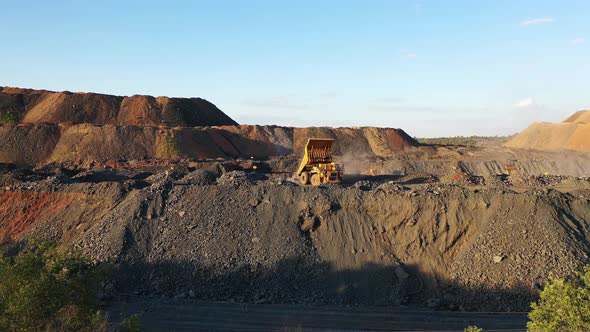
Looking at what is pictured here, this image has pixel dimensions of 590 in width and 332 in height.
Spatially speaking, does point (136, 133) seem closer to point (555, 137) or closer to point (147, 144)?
point (147, 144)

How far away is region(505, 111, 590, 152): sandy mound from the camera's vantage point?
219 ft

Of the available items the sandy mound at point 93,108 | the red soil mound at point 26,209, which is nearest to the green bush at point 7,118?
the sandy mound at point 93,108

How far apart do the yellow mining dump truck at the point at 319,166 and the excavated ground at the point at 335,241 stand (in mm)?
5347

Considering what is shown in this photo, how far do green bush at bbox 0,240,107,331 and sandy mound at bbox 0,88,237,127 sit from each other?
2276 inches

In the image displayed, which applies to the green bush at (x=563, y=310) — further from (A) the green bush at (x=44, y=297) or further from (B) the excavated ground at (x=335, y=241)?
(B) the excavated ground at (x=335, y=241)

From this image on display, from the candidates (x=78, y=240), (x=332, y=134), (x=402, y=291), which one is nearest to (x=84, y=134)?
(x=332, y=134)

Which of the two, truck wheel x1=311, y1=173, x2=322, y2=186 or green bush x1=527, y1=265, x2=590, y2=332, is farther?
truck wheel x1=311, y1=173, x2=322, y2=186

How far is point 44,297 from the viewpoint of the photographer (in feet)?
38.8

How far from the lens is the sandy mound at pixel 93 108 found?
68875 millimetres

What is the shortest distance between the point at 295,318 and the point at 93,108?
5737cm

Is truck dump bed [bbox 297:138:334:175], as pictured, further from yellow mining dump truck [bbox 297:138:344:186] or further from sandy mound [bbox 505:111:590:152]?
sandy mound [bbox 505:111:590:152]

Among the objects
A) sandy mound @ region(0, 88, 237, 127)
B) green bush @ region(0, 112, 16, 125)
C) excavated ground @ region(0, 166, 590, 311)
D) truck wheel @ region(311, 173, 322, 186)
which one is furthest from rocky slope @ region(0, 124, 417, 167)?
excavated ground @ region(0, 166, 590, 311)

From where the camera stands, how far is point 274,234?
23.8 metres

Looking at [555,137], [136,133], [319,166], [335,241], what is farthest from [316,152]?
[555,137]
